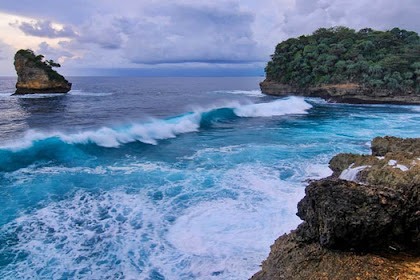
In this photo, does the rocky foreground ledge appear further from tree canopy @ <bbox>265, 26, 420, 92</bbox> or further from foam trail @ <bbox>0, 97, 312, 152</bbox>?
tree canopy @ <bbox>265, 26, 420, 92</bbox>

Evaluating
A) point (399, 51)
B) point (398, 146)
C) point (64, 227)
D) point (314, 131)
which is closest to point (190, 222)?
point (64, 227)

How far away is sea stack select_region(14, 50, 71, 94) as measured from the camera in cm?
5359

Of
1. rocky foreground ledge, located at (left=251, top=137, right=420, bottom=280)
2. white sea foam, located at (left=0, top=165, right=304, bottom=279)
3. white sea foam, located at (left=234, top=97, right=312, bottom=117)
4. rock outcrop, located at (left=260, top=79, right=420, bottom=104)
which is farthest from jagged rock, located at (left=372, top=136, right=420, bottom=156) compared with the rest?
rock outcrop, located at (left=260, top=79, right=420, bottom=104)

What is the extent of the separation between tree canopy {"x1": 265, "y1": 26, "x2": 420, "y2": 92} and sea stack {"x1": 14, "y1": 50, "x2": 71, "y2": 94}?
39893 millimetres

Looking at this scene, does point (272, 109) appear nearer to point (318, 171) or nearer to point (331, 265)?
point (318, 171)

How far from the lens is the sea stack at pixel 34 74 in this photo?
176 feet

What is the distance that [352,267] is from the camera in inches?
159

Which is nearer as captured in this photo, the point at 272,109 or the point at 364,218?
the point at 364,218

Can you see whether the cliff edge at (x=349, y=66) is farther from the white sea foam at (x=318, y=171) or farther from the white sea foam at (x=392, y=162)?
the white sea foam at (x=392, y=162)

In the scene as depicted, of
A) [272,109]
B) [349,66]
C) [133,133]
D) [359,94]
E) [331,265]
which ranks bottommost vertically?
[133,133]

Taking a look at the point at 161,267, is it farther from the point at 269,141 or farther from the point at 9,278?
the point at 269,141

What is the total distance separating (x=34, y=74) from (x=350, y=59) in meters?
53.3

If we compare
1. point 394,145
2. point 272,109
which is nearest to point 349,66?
point 272,109

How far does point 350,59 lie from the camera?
48.7 meters
